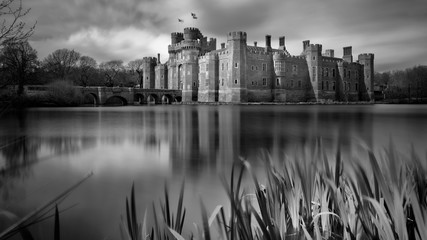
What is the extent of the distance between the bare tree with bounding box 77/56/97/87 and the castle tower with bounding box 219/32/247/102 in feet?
94.0

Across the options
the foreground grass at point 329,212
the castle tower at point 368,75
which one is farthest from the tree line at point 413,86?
the foreground grass at point 329,212

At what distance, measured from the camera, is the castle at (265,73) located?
41.2 meters

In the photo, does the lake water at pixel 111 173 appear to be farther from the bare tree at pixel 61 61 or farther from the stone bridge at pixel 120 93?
the bare tree at pixel 61 61

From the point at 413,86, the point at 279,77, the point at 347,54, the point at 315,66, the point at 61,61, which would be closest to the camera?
the point at 279,77

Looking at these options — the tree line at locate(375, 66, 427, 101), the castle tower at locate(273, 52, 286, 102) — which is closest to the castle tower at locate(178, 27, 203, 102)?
the castle tower at locate(273, 52, 286, 102)

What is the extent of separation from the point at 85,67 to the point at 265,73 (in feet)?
109

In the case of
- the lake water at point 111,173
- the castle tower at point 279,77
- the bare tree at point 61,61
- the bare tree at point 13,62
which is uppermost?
the bare tree at point 61,61

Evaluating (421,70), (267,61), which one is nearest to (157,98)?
(267,61)

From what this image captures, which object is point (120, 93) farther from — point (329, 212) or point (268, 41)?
point (329, 212)

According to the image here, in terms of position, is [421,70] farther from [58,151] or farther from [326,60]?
[58,151]

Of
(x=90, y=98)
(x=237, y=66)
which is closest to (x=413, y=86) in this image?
(x=237, y=66)

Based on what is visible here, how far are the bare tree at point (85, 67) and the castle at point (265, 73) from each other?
15.6 metres

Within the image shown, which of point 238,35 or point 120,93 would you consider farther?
point 120,93

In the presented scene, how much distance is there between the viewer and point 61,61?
51.1 m
